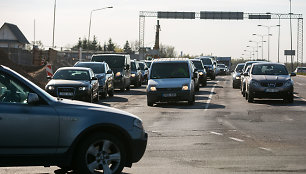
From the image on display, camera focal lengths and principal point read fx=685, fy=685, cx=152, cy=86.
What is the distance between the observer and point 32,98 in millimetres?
8047

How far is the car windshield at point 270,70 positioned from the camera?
27.2m

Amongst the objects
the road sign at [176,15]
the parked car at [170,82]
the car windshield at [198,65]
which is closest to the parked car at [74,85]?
the parked car at [170,82]

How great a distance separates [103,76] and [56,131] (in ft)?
72.3

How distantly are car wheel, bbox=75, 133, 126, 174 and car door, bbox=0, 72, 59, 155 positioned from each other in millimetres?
368

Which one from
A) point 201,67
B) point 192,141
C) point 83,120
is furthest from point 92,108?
point 201,67

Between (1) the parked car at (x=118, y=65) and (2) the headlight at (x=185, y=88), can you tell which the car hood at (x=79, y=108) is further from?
(1) the parked car at (x=118, y=65)

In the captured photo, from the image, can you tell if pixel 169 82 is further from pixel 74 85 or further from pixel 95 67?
pixel 95 67

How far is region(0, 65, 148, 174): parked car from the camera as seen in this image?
8055 millimetres

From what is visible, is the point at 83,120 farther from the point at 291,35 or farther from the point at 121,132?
the point at 291,35

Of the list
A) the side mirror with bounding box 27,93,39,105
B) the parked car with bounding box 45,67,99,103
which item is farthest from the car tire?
the side mirror with bounding box 27,93,39,105

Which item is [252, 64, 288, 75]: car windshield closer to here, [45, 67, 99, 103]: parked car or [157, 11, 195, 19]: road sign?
[45, 67, 99, 103]: parked car

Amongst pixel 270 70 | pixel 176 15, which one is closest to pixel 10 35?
pixel 176 15

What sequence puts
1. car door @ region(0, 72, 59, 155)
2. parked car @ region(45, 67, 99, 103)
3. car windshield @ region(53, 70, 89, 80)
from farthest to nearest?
car windshield @ region(53, 70, 89, 80) < parked car @ region(45, 67, 99, 103) < car door @ region(0, 72, 59, 155)

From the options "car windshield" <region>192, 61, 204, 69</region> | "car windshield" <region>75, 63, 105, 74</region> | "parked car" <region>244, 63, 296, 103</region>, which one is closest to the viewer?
"parked car" <region>244, 63, 296, 103</region>
